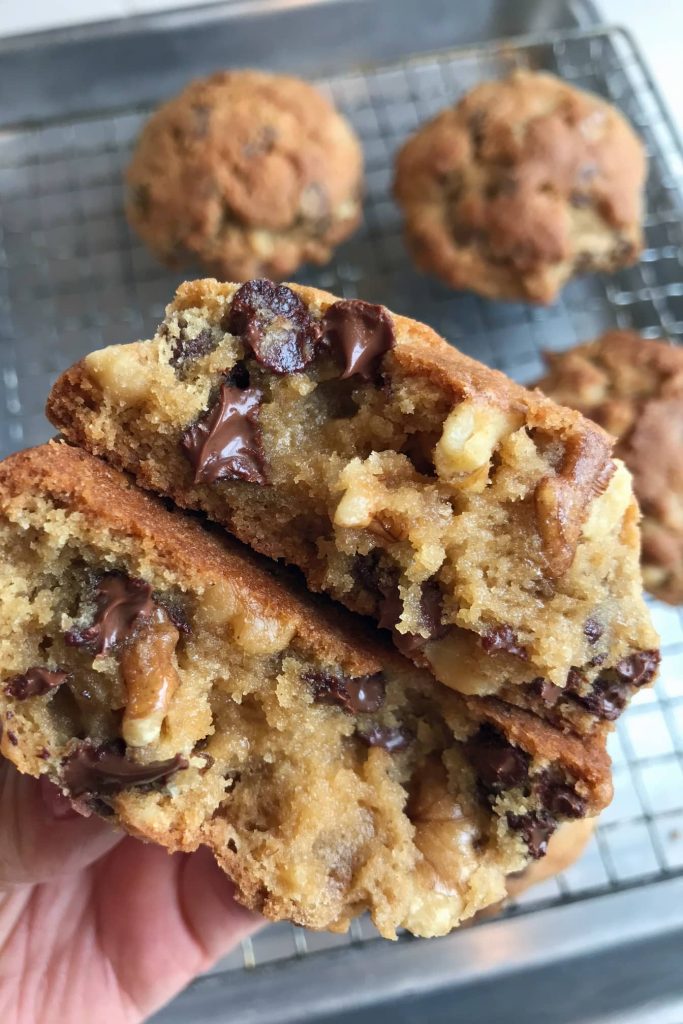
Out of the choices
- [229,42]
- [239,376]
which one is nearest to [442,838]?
[239,376]

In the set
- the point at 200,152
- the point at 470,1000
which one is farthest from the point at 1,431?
the point at 470,1000

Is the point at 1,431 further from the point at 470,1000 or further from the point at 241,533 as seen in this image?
the point at 470,1000

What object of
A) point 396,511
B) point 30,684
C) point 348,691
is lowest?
point 348,691

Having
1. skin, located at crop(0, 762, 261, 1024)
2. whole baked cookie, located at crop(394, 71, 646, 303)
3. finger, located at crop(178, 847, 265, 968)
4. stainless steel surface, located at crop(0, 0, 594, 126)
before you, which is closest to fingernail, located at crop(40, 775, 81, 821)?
skin, located at crop(0, 762, 261, 1024)

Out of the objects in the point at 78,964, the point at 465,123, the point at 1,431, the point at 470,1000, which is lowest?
the point at 470,1000

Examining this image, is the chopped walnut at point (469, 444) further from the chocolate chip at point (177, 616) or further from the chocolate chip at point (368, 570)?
the chocolate chip at point (177, 616)

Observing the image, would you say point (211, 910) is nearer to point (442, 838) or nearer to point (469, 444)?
point (442, 838)

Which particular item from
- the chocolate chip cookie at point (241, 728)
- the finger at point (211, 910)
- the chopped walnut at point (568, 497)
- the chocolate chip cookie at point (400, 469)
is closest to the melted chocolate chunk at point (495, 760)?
the chocolate chip cookie at point (241, 728)
